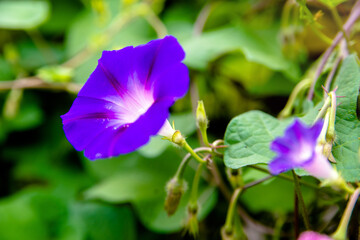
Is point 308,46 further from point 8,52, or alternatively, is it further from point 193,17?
point 8,52

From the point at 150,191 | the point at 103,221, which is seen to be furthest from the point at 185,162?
the point at 103,221

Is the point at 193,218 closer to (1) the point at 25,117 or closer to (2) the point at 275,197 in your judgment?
(2) the point at 275,197

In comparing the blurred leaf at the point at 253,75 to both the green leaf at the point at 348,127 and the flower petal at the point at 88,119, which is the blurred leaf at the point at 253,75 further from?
the flower petal at the point at 88,119

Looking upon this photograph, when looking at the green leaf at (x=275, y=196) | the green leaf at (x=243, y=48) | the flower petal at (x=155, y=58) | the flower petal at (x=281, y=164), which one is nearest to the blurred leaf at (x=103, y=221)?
the green leaf at (x=275, y=196)

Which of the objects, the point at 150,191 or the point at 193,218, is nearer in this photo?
Result: the point at 193,218

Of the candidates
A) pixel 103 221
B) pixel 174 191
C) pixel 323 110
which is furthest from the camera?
pixel 103 221

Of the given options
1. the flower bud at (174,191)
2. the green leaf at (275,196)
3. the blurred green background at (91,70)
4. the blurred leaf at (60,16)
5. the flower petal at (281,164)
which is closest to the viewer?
the flower petal at (281,164)

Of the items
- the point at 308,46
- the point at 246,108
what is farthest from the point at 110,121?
the point at 308,46

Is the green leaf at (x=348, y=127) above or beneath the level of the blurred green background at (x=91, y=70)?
above
